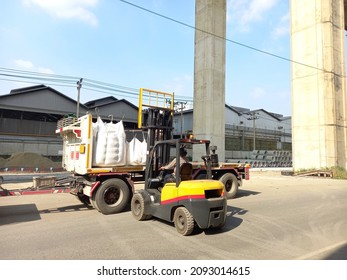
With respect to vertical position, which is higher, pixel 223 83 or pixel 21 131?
pixel 223 83

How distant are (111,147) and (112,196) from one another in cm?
147

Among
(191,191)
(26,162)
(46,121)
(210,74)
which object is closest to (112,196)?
(191,191)

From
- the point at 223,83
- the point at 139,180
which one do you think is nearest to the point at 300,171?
the point at 223,83

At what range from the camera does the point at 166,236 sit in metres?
5.31

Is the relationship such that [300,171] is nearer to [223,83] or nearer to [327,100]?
[327,100]

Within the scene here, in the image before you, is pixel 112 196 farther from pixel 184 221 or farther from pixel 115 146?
pixel 184 221

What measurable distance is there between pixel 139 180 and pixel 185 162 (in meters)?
3.08

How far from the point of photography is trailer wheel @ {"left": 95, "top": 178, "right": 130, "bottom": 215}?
728 centimetres

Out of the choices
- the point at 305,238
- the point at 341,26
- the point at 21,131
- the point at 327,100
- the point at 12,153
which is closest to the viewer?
the point at 305,238

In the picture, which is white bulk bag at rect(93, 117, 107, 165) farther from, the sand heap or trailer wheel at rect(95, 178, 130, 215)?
the sand heap

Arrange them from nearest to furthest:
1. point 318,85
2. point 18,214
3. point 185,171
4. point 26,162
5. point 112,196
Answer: point 185,171 < point 18,214 < point 112,196 < point 318,85 < point 26,162

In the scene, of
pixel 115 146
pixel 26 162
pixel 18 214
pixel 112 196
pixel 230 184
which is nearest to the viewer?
pixel 18 214
